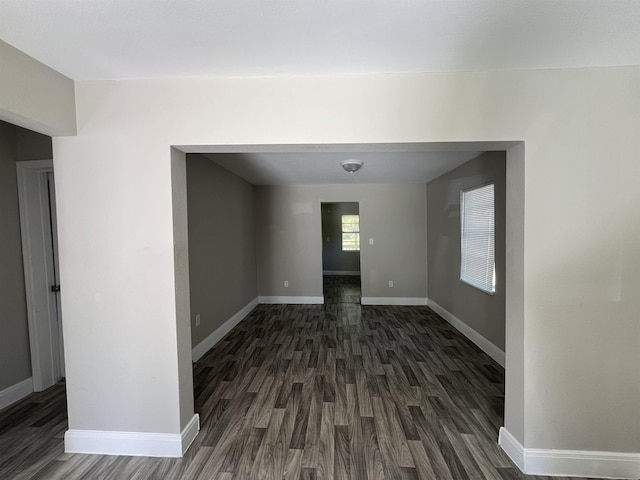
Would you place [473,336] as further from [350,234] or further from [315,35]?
[350,234]

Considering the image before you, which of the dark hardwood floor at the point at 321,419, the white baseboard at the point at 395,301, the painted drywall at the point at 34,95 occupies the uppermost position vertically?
the painted drywall at the point at 34,95

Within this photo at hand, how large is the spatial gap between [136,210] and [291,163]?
7.22 feet

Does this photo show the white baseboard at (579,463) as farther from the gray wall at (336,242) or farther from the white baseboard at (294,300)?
the gray wall at (336,242)

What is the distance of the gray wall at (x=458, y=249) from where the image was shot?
2959mm

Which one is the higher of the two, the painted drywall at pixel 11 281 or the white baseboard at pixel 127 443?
the painted drywall at pixel 11 281

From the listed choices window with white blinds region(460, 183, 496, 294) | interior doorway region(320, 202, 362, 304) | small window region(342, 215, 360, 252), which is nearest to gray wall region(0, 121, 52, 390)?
window with white blinds region(460, 183, 496, 294)

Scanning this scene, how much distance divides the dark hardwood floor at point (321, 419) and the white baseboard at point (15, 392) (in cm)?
7

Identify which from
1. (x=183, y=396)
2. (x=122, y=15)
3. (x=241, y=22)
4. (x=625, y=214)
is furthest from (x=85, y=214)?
(x=625, y=214)

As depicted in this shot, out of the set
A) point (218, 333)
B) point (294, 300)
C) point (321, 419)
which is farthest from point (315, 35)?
point (294, 300)

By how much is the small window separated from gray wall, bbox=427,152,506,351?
3.85m

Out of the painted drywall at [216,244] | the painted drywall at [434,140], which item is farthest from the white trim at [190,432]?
the painted drywall at [216,244]

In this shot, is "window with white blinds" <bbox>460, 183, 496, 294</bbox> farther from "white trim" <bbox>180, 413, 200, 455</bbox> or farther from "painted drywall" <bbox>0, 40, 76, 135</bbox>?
"painted drywall" <bbox>0, 40, 76, 135</bbox>

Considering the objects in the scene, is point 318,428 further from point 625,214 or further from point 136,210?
point 625,214

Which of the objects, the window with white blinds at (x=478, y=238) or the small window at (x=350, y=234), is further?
the small window at (x=350, y=234)
